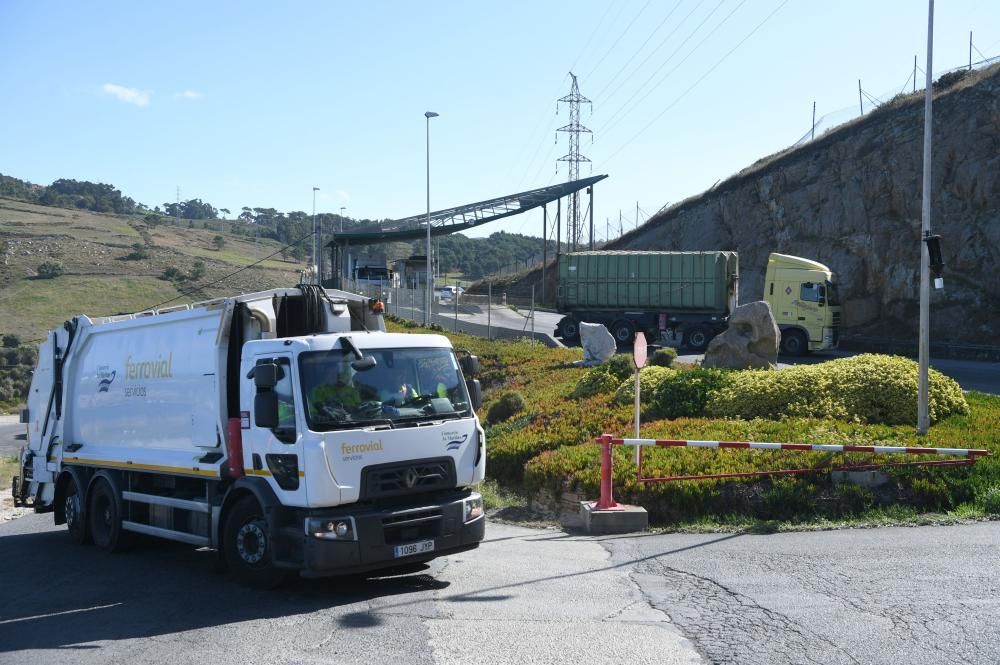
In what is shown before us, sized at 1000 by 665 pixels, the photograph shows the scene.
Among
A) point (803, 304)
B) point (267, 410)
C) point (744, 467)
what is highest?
point (803, 304)

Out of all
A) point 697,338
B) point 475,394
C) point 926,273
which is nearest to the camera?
point 475,394

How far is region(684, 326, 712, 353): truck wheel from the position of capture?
36.2m

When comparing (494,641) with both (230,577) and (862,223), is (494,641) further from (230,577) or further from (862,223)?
(862,223)

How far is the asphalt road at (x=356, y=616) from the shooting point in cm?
662

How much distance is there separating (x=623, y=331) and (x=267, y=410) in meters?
30.1

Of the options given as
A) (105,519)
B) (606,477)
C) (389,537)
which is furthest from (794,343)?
(389,537)

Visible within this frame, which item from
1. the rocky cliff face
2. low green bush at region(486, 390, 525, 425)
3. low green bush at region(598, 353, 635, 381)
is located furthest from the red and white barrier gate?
the rocky cliff face

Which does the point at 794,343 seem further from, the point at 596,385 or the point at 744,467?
the point at 744,467

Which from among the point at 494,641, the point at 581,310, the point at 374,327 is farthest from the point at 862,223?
the point at 494,641

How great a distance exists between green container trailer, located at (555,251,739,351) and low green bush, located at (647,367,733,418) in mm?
19601

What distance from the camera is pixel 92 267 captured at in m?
72.9

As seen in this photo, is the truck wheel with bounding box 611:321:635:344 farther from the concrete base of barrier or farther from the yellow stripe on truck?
the yellow stripe on truck

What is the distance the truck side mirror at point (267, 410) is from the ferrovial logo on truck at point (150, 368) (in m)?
2.53

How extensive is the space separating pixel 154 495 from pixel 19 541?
170 inches
